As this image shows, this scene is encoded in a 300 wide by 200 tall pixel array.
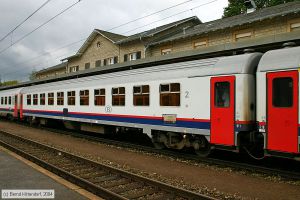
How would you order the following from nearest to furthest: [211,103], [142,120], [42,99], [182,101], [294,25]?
[211,103] < [182,101] < [142,120] < [294,25] < [42,99]

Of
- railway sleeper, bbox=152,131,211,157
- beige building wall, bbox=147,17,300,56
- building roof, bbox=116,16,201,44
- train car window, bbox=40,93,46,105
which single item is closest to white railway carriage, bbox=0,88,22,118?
train car window, bbox=40,93,46,105

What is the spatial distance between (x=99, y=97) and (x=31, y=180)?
8.23 meters

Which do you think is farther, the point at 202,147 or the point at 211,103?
the point at 202,147

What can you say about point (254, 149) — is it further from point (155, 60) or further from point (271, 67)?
point (155, 60)

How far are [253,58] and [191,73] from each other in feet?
6.78

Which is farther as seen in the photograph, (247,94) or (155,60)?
(155,60)

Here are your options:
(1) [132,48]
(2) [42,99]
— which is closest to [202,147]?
(2) [42,99]

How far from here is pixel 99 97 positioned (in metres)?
16.0

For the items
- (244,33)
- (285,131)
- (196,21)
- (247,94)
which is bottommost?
(285,131)

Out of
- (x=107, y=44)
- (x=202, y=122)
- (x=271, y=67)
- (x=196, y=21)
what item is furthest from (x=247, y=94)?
(x=107, y=44)

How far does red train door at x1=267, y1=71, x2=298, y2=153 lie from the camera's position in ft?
26.6

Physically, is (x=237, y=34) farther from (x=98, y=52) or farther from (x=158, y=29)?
(x=98, y=52)

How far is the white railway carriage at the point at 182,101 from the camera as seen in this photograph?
30.7 ft

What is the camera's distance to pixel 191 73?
10844 mm
